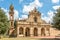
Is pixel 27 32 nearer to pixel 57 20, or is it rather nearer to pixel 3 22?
pixel 3 22

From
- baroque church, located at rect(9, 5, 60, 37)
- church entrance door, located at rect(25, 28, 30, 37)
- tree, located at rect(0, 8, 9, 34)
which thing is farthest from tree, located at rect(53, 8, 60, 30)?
tree, located at rect(0, 8, 9, 34)

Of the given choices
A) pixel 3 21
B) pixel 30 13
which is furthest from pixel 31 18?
pixel 3 21

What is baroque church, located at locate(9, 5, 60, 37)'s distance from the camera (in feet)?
206

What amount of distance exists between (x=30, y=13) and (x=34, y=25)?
15.0ft

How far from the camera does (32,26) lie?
6356 cm

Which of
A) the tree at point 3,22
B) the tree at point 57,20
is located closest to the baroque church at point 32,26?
the tree at point 3,22

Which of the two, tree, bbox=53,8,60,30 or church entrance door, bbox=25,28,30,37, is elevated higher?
tree, bbox=53,8,60,30

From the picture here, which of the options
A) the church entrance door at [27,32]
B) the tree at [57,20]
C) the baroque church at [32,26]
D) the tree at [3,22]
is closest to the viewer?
the tree at [3,22]

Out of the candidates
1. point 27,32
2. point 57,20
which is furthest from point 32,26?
point 57,20

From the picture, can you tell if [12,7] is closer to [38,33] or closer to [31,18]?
[31,18]

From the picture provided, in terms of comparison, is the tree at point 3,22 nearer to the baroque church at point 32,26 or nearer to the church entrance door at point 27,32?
the baroque church at point 32,26

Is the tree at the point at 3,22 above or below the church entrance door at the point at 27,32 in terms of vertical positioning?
above

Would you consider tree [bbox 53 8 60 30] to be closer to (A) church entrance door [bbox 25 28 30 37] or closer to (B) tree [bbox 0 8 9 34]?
(A) church entrance door [bbox 25 28 30 37]

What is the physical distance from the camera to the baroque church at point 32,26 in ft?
206
